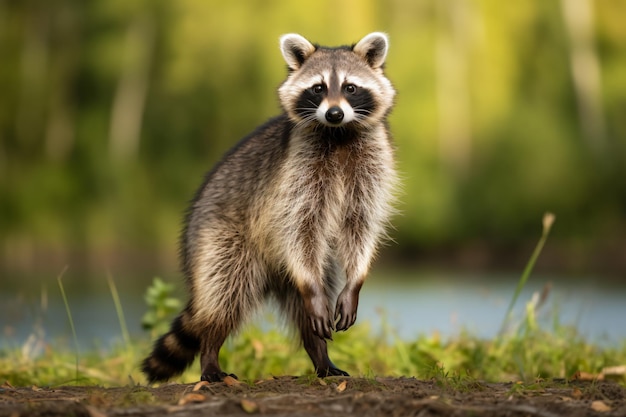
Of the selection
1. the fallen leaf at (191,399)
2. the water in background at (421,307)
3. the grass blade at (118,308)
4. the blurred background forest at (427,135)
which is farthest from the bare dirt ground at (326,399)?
the blurred background forest at (427,135)

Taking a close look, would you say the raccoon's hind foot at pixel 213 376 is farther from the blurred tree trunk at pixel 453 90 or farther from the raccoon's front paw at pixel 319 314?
the blurred tree trunk at pixel 453 90

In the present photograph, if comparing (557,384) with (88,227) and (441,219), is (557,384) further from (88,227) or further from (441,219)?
(88,227)

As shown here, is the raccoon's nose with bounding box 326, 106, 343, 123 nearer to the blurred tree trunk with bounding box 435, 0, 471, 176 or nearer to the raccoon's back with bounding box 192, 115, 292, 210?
the raccoon's back with bounding box 192, 115, 292, 210

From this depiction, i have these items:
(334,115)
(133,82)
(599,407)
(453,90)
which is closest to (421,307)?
(334,115)

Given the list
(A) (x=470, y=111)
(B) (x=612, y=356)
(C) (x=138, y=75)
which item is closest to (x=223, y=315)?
(B) (x=612, y=356)

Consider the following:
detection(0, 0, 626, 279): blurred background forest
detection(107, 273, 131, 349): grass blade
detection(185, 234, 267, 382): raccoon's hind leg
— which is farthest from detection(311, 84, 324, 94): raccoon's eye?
detection(0, 0, 626, 279): blurred background forest

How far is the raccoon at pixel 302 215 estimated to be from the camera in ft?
15.7

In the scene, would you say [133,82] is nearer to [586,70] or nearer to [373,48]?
[586,70]

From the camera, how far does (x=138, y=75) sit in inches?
818

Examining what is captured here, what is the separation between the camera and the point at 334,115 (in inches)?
180

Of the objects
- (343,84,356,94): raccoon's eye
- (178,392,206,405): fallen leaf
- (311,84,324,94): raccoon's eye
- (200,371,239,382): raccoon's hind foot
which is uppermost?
(343,84,356,94): raccoon's eye

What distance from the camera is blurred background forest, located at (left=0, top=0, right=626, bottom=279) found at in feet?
57.4

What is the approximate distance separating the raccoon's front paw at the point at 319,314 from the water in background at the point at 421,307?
198 centimetres

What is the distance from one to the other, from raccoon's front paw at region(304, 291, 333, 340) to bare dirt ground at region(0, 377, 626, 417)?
446 mm
